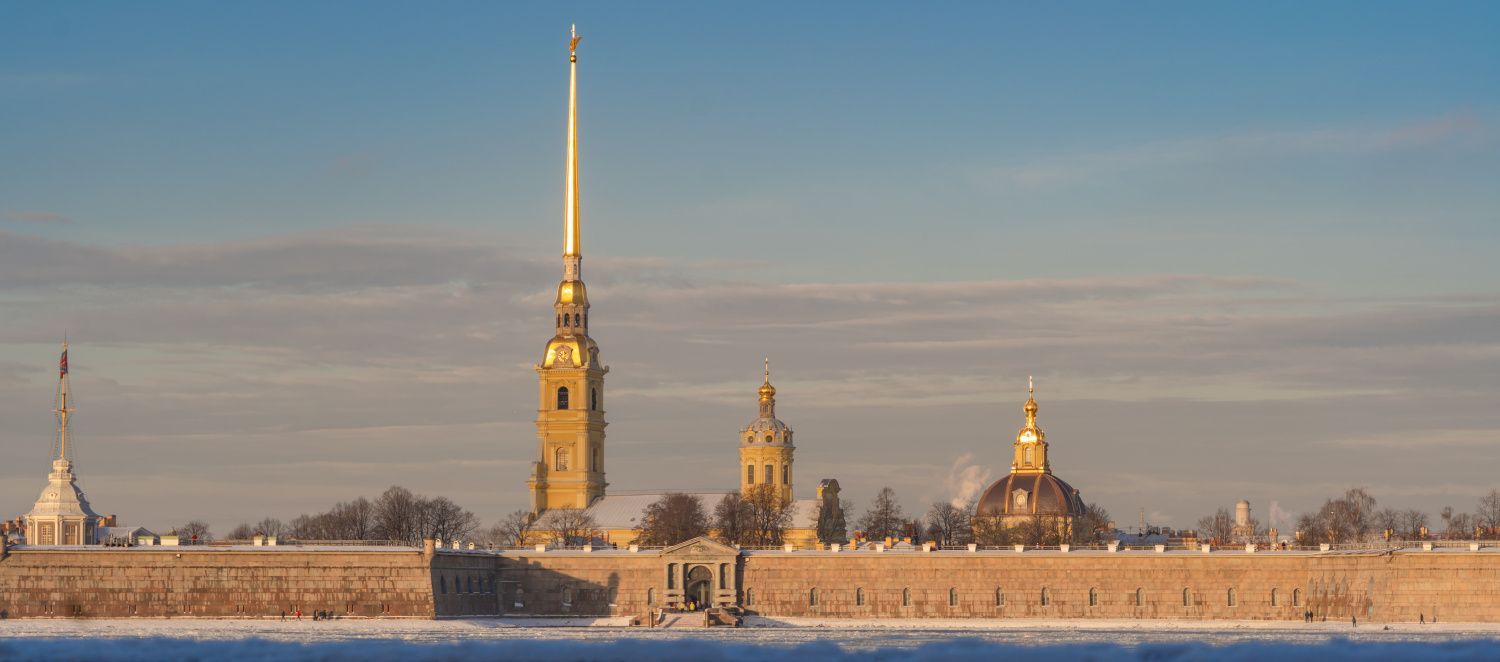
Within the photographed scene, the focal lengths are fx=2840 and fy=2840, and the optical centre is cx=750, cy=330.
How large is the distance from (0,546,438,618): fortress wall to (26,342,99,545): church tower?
364 inches

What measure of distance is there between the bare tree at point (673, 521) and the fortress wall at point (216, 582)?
136 ft

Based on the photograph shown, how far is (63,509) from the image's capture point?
14000 cm

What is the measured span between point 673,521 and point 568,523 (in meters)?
14.9

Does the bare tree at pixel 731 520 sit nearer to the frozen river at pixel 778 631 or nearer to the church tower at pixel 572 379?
the church tower at pixel 572 379

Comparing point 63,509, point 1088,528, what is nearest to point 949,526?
point 1088,528

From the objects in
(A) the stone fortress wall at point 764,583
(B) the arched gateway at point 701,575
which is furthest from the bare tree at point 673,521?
(A) the stone fortress wall at point 764,583

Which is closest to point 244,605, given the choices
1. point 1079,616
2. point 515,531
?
point 1079,616

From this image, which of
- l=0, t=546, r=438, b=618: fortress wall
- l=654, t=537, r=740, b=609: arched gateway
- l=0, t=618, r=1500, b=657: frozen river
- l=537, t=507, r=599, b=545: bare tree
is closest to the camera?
l=0, t=618, r=1500, b=657: frozen river

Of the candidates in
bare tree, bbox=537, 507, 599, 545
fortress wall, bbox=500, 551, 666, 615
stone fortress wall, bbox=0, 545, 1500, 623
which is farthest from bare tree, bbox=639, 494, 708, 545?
stone fortress wall, bbox=0, 545, 1500, 623

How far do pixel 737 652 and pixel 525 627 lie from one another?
4819 centimetres

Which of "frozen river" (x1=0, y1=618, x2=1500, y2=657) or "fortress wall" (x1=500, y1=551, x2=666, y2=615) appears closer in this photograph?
"frozen river" (x1=0, y1=618, x2=1500, y2=657)

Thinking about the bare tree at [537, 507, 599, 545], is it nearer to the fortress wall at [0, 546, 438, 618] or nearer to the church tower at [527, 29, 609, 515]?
the church tower at [527, 29, 609, 515]

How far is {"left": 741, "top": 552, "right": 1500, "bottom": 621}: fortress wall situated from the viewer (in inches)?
5133

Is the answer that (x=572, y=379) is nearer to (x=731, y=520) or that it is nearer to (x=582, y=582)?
(x=731, y=520)
